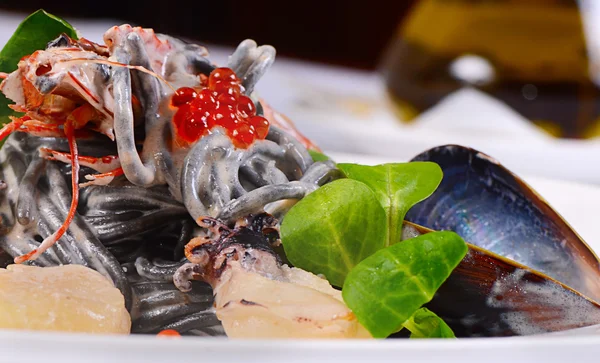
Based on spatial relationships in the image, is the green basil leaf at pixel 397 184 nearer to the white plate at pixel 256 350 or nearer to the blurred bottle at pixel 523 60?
the white plate at pixel 256 350

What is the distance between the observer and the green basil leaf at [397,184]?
1.35 m

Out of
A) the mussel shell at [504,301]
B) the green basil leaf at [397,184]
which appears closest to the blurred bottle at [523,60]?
the green basil leaf at [397,184]

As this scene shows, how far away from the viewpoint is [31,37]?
4.91ft

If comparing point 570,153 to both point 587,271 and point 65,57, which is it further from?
point 65,57

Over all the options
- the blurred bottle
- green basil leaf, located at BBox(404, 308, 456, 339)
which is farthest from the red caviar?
the blurred bottle

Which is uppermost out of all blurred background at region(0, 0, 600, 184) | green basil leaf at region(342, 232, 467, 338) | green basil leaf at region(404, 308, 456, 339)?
green basil leaf at region(342, 232, 467, 338)

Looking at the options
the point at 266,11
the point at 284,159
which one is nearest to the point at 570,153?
the point at 284,159

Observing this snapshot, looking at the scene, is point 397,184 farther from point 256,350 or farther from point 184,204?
point 256,350

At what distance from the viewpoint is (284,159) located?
1466 mm

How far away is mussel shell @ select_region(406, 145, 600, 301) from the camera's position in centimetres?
152

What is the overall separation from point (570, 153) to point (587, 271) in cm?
210

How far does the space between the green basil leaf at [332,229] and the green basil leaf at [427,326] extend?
0.14 metres

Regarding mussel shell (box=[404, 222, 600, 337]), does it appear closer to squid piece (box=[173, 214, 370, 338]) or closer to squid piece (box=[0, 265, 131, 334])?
squid piece (box=[173, 214, 370, 338])

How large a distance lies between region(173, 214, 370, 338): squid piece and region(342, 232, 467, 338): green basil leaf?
0.08 feet
